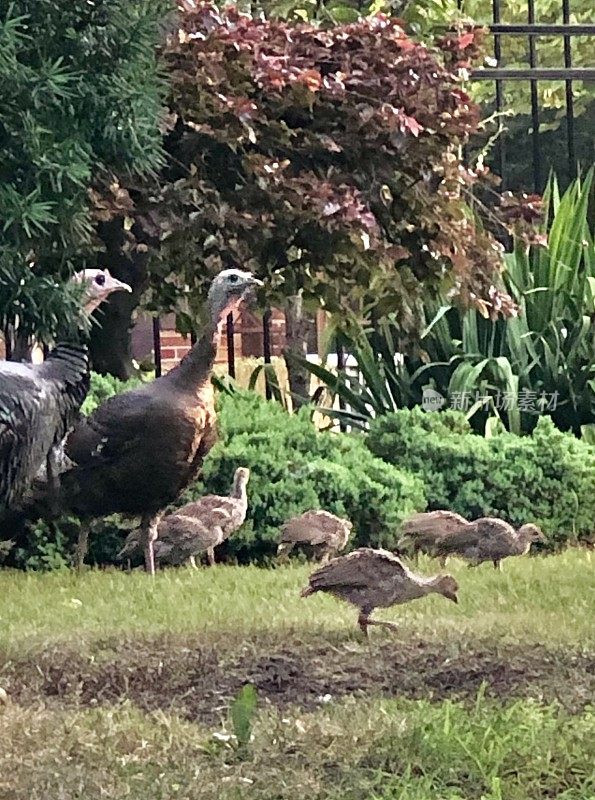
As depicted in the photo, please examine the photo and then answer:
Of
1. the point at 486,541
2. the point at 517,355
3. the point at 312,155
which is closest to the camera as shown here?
the point at 312,155

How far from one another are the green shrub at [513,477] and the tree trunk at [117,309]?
158 centimetres

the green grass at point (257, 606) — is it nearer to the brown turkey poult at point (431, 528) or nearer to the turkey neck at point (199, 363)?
the brown turkey poult at point (431, 528)

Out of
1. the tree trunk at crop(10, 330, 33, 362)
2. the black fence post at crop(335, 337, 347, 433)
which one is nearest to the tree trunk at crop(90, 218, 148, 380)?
the tree trunk at crop(10, 330, 33, 362)

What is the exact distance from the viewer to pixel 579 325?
28.1ft

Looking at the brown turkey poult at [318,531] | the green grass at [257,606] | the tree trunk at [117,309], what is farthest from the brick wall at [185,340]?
the green grass at [257,606]

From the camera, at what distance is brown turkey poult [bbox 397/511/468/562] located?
20.7ft

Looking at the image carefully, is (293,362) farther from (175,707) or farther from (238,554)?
(175,707)

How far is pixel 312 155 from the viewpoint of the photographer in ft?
19.6

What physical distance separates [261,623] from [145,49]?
201 centimetres

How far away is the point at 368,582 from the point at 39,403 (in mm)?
1322

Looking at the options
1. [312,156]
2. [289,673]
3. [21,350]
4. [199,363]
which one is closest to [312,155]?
[312,156]

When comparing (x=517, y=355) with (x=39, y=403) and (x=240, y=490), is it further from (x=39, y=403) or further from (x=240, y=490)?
(x=39, y=403)

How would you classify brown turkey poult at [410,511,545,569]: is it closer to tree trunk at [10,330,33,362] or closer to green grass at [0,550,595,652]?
green grass at [0,550,595,652]

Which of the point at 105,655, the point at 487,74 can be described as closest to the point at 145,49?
the point at 105,655
